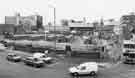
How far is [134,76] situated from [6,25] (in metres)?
45.9

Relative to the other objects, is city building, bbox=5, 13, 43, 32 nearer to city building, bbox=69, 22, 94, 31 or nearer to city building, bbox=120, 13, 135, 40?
city building, bbox=69, 22, 94, 31

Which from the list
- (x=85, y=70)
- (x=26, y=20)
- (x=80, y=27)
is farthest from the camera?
(x=26, y=20)

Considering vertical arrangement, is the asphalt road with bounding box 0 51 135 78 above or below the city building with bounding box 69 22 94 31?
below

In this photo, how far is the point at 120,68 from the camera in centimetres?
2030

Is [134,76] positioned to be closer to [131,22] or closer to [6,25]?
[131,22]

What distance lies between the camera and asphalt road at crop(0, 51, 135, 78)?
56.7ft

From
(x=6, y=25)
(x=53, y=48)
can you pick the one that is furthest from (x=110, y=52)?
(x=6, y=25)

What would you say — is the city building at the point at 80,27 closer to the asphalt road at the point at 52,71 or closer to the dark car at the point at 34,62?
the asphalt road at the point at 52,71

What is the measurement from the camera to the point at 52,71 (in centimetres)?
1861

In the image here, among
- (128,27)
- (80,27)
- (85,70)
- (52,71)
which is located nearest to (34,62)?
(52,71)

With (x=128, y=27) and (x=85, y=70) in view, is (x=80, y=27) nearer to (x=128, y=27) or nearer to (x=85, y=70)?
(x=128, y=27)

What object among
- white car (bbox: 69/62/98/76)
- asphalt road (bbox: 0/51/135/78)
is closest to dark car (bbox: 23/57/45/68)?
asphalt road (bbox: 0/51/135/78)

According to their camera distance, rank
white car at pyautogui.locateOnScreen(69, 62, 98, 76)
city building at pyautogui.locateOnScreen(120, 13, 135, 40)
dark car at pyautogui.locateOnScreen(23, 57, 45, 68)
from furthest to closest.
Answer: city building at pyautogui.locateOnScreen(120, 13, 135, 40) → dark car at pyautogui.locateOnScreen(23, 57, 45, 68) → white car at pyautogui.locateOnScreen(69, 62, 98, 76)

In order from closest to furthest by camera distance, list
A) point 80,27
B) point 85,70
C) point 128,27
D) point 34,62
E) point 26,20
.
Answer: point 85,70 → point 34,62 → point 128,27 → point 80,27 → point 26,20
